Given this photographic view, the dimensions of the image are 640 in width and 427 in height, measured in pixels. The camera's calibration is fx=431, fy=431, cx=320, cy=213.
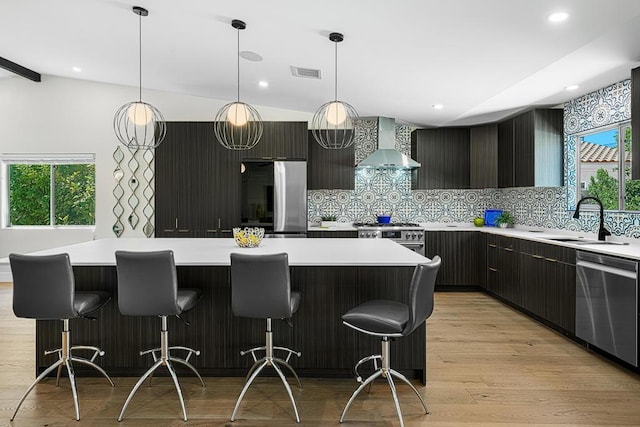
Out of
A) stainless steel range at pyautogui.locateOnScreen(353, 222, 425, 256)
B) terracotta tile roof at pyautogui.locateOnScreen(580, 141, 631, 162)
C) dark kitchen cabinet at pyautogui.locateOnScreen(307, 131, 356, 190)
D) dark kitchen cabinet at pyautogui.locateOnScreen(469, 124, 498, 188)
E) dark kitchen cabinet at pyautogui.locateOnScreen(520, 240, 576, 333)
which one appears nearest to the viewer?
dark kitchen cabinet at pyautogui.locateOnScreen(520, 240, 576, 333)

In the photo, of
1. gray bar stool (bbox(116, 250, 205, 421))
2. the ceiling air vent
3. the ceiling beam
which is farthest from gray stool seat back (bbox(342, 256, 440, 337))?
the ceiling beam

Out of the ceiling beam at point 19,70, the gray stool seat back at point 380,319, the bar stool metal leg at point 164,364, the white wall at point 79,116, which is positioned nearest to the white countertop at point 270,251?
the gray stool seat back at point 380,319

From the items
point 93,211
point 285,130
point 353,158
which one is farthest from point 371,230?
point 93,211

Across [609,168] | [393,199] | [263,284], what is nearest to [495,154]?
[393,199]

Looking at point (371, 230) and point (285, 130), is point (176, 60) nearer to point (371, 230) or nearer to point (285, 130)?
point (285, 130)

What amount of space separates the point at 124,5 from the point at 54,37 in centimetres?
162

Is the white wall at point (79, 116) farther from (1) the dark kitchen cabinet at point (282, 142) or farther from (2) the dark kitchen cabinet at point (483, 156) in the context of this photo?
(2) the dark kitchen cabinet at point (483, 156)

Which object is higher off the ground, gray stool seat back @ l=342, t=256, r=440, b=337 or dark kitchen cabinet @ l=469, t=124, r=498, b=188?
dark kitchen cabinet @ l=469, t=124, r=498, b=188

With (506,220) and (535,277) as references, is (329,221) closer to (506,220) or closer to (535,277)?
(506,220)

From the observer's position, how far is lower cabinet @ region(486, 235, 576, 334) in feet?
12.8

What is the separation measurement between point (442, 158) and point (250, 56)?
130 inches

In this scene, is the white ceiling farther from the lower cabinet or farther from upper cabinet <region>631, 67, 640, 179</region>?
the lower cabinet

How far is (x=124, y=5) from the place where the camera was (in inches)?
141

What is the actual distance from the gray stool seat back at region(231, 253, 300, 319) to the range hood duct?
3624 mm
